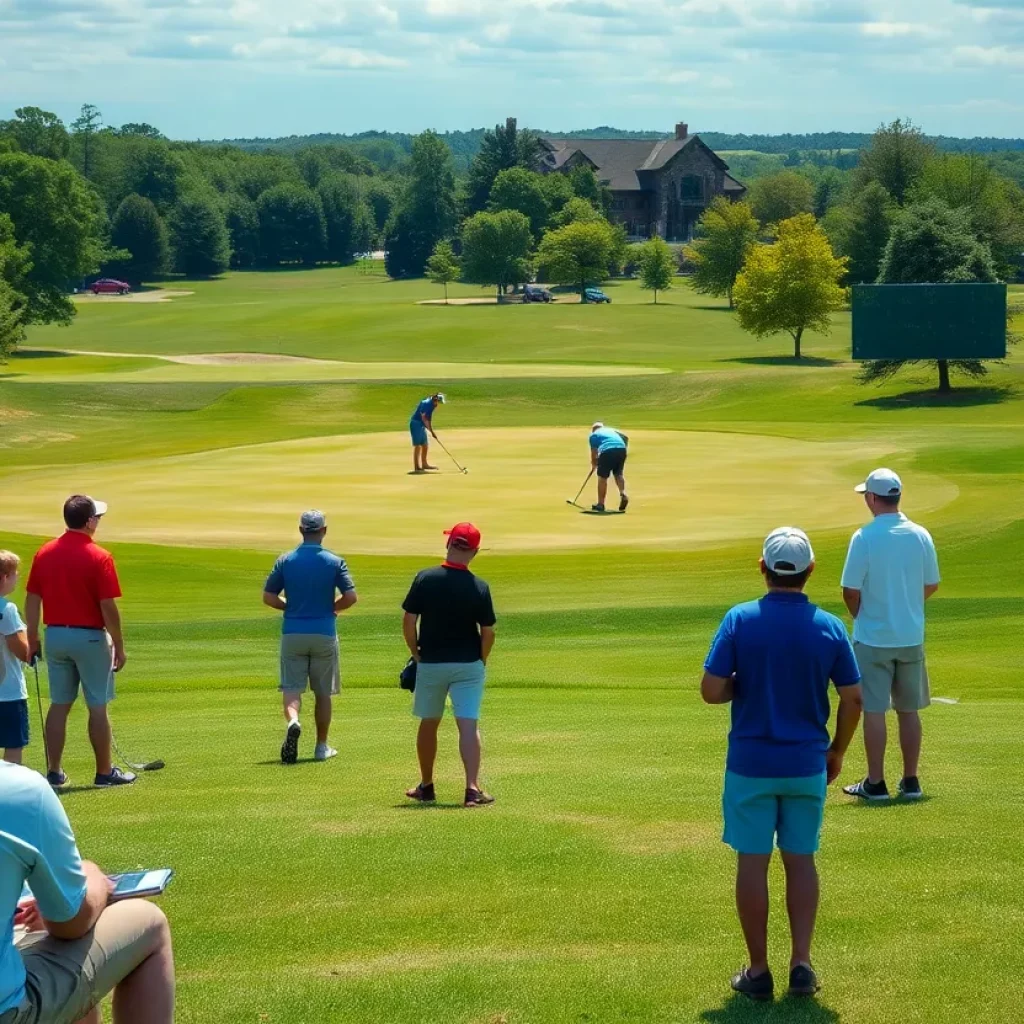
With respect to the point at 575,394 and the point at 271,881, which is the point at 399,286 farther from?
the point at 271,881

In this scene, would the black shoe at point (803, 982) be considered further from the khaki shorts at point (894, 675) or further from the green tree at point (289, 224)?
the green tree at point (289, 224)

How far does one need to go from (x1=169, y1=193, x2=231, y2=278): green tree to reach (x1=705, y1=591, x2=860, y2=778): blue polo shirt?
160591 mm

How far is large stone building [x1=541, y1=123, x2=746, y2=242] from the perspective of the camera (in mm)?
170625

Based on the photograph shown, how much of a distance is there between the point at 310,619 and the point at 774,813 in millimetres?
6175

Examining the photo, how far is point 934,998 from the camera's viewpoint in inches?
253

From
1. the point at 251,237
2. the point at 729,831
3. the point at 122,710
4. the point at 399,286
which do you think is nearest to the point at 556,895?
the point at 729,831

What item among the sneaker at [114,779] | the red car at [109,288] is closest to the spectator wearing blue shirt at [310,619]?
the sneaker at [114,779]

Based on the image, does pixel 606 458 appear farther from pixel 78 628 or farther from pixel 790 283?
pixel 790 283

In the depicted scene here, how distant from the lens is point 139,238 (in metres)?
158

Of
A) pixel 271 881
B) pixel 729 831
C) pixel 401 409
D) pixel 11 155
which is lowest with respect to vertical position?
pixel 401 409

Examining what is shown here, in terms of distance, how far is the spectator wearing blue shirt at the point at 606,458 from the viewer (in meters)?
29.8

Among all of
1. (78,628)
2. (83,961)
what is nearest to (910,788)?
(78,628)

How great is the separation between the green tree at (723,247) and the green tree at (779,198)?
42.1 meters

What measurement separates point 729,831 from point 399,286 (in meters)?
143
